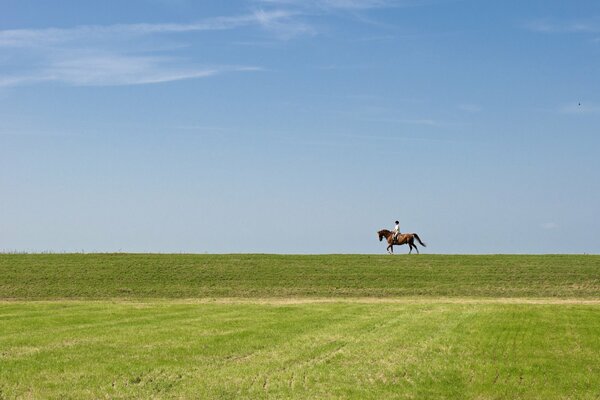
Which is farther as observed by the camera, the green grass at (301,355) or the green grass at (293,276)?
the green grass at (293,276)

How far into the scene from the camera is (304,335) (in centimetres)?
2786

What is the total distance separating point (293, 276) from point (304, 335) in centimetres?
3135

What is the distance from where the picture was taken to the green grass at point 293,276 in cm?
5431

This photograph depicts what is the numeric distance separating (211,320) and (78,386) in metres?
15.1

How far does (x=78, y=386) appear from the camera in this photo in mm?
18594

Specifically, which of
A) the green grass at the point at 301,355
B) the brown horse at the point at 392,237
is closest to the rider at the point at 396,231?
the brown horse at the point at 392,237

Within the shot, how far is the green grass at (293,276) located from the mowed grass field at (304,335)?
20 centimetres

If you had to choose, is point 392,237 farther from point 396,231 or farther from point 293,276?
point 293,276

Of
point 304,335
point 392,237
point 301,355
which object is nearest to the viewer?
point 301,355

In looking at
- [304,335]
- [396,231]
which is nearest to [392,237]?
[396,231]

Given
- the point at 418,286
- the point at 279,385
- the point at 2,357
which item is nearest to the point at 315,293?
the point at 418,286

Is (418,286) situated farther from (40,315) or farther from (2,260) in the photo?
(2,260)

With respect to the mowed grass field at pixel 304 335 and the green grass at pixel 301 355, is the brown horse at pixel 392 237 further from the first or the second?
the green grass at pixel 301 355

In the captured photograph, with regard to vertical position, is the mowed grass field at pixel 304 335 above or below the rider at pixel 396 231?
below
